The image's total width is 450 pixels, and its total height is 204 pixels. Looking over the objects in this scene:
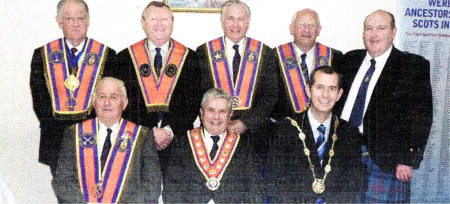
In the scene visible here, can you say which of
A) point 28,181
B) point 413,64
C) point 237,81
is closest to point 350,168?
point 413,64

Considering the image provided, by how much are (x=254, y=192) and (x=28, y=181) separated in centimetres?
157

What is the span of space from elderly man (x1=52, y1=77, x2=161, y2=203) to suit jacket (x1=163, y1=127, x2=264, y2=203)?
8 centimetres

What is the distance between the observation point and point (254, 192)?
2066 millimetres

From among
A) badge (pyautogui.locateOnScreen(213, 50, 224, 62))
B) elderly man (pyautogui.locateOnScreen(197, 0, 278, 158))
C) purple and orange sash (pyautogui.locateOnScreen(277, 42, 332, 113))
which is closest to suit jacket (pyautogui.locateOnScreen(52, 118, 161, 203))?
elderly man (pyautogui.locateOnScreen(197, 0, 278, 158))

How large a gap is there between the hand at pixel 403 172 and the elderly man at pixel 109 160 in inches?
44.9

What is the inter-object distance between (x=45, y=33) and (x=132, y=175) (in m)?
1.25

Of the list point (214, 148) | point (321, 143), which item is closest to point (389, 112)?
point (321, 143)

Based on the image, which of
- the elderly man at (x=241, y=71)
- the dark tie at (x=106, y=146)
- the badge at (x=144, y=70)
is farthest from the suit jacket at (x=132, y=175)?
the elderly man at (x=241, y=71)

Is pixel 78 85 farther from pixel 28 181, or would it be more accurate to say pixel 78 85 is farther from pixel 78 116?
pixel 28 181

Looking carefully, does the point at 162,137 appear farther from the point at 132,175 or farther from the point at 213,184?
the point at 213,184

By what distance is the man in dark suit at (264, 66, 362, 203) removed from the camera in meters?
2.01

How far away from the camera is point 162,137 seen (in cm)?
229

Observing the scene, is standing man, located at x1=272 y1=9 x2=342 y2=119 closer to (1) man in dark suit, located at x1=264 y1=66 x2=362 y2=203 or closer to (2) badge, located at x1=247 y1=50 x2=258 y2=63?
(2) badge, located at x1=247 y1=50 x2=258 y2=63

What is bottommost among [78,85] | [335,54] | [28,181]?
[28,181]
